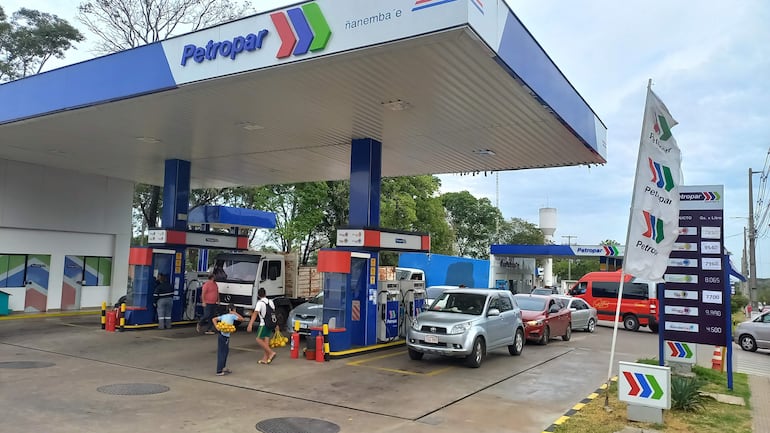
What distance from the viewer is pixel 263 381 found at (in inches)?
380

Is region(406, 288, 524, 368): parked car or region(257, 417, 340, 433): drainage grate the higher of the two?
region(406, 288, 524, 368): parked car

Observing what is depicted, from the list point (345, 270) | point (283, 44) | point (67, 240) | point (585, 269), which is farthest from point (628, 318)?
point (585, 269)

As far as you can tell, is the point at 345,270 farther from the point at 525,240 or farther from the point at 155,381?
the point at 525,240

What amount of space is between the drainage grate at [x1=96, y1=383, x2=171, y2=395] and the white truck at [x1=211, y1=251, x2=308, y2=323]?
23.9 feet

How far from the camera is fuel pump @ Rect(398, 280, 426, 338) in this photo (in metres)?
14.8

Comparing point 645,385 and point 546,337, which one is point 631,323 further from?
point 645,385

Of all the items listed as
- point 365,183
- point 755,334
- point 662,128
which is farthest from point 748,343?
point 365,183

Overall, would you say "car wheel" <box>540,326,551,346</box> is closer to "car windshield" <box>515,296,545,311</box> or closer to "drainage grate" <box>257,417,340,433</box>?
"car windshield" <box>515,296,545,311</box>

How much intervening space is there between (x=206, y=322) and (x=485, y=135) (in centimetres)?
944

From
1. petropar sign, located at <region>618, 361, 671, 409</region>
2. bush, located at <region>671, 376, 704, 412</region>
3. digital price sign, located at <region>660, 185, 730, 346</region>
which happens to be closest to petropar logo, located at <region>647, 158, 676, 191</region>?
digital price sign, located at <region>660, 185, 730, 346</region>

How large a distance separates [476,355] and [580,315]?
391 inches

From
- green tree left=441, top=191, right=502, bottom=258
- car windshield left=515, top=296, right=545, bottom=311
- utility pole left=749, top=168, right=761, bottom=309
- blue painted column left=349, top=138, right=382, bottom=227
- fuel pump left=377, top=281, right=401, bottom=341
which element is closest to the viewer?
blue painted column left=349, top=138, right=382, bottom=227

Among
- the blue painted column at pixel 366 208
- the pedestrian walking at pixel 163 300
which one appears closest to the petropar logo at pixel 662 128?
the blue painted column at pixel 366 208

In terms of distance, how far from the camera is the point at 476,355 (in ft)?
37.8
